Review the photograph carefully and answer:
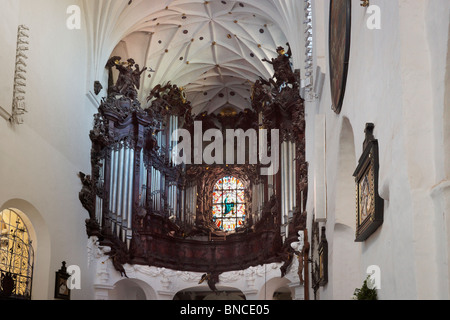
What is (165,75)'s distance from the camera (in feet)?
71.4

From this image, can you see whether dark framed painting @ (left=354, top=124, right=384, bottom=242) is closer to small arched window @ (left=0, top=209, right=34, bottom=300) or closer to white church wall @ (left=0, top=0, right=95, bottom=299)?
white church wall @ (left=0, top=0, right=95, bottom=299)

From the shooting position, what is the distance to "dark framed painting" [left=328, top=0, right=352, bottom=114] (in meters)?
7.47

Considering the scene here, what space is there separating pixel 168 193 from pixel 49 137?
23.3 ft

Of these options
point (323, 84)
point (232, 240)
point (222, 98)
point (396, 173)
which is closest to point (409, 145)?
point (396, 173)

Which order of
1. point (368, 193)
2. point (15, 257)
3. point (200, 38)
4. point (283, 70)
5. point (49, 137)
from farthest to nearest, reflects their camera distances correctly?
1. point (200, 38)
2. point (283, 70)
3. point (49, 137)
4. point (15, 257)
5. point (368, 193)

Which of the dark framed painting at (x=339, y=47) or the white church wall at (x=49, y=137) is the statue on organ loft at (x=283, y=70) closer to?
the white church wall at (x=49, y=137)

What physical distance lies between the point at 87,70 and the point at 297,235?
275 inches

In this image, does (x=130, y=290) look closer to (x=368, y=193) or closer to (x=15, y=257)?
(x=15, y=257)

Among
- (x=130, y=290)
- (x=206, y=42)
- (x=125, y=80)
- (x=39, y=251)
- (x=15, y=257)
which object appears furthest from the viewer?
(x=206, y=42)

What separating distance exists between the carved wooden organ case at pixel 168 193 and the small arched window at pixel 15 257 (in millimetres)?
2587

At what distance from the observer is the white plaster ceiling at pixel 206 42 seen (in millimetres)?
19656

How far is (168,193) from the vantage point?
20.6m

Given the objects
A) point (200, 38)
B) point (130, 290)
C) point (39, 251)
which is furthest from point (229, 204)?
point (39, 251)

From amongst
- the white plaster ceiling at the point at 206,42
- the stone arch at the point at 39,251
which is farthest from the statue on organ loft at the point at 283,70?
the stone arch at the point at 39,251
